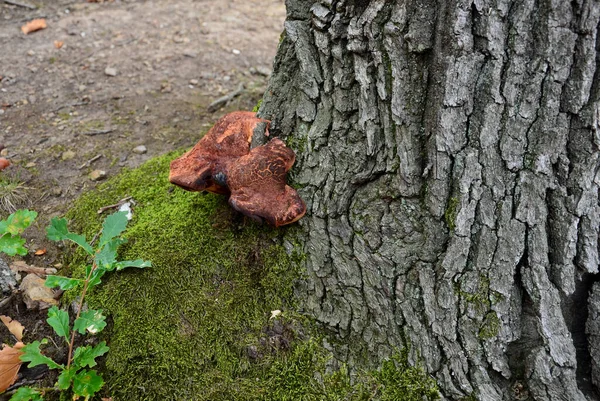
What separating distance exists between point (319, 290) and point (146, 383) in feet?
3.67

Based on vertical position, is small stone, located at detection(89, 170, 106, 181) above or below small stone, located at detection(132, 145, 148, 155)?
below

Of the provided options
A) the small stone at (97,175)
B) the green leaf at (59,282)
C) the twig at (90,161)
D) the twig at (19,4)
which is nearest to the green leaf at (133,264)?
the green leaf at (59,282)

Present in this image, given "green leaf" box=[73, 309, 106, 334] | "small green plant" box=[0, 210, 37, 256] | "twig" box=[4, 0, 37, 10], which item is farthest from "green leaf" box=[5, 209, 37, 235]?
"twig" box=[4, 0, 37, 10]

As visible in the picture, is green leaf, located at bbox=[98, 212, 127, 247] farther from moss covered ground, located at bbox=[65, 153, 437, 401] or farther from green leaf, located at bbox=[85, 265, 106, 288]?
moss covered ground, located at bbox=[65, 153, 437, 401]

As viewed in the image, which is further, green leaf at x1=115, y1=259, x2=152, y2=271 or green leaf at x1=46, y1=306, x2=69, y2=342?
green leaf at x1=115, y1=259, x2=152, y2=271

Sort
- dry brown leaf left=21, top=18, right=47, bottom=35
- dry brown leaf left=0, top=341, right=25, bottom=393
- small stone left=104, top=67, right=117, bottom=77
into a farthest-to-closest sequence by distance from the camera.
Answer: dry brown leaf left=21, top=18, right=47, bottom=35 → small stone left=104, top=67, right=117, bottom=77 → dry brown leaf left=0, top=341, right=25, bottom=393

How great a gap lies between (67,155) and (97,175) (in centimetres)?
57

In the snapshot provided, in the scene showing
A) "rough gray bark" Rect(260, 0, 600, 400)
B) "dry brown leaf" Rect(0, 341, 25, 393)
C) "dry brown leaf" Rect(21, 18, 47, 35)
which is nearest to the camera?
"rough gray bark" Rect(260, 0, 600, 400)

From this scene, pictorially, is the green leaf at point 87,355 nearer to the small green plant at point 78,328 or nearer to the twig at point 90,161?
the small green plant at point 78,328

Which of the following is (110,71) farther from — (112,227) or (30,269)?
(112,227)

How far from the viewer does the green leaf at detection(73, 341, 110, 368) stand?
2.58 m

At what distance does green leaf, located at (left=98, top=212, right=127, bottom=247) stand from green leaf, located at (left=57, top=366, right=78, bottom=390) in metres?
0.69

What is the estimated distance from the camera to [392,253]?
2676 mm

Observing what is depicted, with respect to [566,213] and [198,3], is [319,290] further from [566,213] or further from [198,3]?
[198,3]
